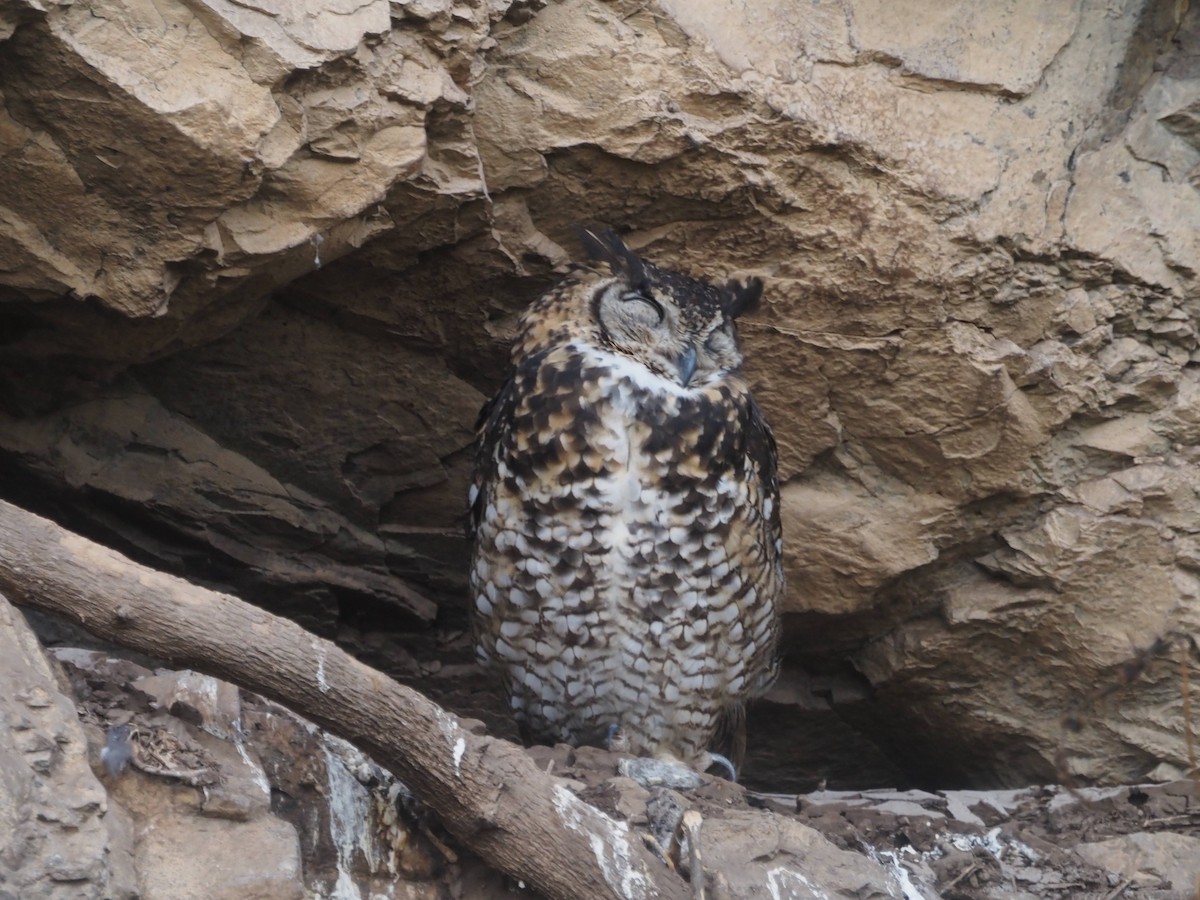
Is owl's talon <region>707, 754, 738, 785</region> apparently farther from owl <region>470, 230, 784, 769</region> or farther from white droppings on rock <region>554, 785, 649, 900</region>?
white droppings on rock <region>554, 785, 649, 900</region>

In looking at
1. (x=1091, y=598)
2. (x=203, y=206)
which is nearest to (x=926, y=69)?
(x=1091, y=598)

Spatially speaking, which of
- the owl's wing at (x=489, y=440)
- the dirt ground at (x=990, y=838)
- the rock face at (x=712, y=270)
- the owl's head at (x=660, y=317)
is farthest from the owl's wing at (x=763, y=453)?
the dirt ground at (x=990, y=838)

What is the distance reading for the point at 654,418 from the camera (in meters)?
3.15

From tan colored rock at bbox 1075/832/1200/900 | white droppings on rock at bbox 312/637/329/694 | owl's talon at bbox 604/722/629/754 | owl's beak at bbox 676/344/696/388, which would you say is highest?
owl's beak at bbox 676/344/696/388

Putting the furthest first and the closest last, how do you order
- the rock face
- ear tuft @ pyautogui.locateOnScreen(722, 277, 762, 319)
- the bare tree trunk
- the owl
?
ear tuft @ pyautogui.locateOnScreen(722, 277, 762, 319) → the owl → the rock face → the bare tree trunk

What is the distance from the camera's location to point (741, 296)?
3.40m

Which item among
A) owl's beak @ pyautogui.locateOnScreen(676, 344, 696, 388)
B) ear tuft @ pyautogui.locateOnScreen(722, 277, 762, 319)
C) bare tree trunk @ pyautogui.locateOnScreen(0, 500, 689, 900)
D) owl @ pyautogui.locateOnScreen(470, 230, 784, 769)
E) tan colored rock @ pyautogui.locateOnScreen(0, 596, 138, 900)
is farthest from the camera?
ear tuft @ pyautogui.locateOnScreen(722, 277, 762, 319)

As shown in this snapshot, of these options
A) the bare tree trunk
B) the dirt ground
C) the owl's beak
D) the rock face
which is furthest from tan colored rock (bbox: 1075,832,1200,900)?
the owl's beak

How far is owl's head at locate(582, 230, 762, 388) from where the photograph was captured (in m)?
3.29

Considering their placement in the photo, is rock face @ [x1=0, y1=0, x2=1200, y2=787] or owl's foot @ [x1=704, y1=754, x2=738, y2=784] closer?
rock face @ [x1=0, y1=0, x2=1200, y2=787]

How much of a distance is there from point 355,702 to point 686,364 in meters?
1.35

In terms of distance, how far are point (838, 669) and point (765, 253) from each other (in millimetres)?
1396

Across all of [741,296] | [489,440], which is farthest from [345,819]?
[741,296]

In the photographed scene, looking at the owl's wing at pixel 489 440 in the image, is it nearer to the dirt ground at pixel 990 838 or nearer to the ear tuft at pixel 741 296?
the ear tuft at pixel 741 296
